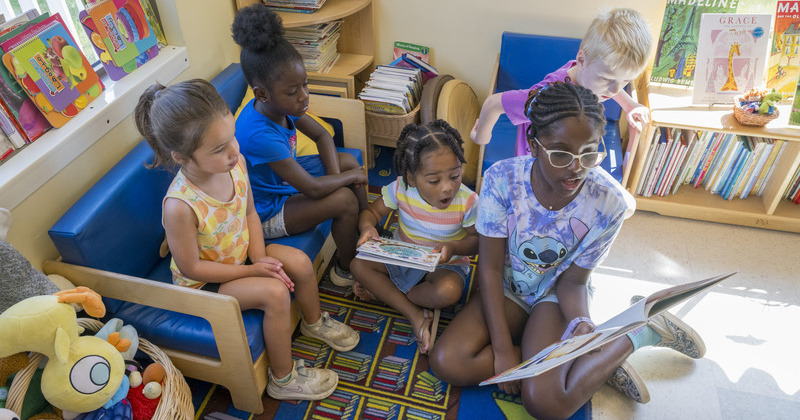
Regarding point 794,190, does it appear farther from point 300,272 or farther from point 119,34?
point 119,34

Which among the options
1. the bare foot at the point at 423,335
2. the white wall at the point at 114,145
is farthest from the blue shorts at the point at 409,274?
the white wall at the point at 114,145

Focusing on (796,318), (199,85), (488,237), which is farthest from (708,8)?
(199,85)

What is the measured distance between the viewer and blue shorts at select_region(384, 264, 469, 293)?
209 cm

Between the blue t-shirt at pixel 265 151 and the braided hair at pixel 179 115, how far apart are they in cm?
37

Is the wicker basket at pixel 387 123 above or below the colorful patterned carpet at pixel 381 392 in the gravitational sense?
above

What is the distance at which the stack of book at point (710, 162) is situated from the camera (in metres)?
2.58

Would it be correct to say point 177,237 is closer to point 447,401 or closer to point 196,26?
point 447,401

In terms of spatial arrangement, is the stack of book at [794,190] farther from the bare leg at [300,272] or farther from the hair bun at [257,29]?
the hair bun at [257,29]

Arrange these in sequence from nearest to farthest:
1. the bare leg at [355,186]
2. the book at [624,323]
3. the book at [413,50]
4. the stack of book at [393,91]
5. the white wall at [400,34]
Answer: the book at [624,323]
the white wall at [400,34]
the bare leg at [355,186]
the stack of book at [393,91]
the book at [413,50]

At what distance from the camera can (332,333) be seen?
6.81ft

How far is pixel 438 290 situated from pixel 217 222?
0.85 meters

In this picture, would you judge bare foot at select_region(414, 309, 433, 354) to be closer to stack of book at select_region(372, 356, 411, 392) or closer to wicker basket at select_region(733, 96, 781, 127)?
stack of book at select_region(372, 356, 411, 392)

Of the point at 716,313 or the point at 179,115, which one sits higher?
the point at 179,115

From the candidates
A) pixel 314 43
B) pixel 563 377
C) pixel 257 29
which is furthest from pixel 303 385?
pixel 314 43
